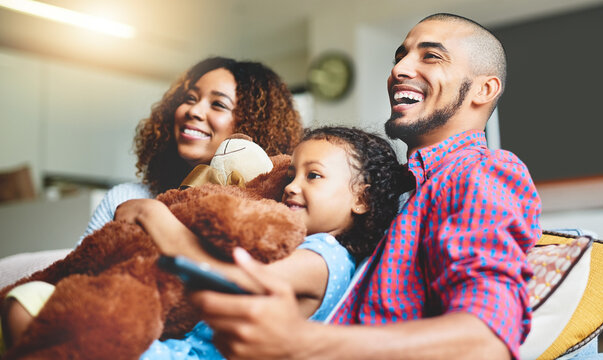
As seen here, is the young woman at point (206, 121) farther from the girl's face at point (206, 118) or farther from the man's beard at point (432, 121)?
the man's beard at point (432, 121)

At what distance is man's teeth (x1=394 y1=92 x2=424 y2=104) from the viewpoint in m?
1.04

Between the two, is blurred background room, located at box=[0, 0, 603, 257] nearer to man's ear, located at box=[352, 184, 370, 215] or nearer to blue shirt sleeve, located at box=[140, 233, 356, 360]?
man's ear, located at box=[352, 184, 370, 215]

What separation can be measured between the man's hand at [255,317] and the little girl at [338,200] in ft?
0.88

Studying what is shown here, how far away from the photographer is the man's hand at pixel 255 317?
543 millimetres

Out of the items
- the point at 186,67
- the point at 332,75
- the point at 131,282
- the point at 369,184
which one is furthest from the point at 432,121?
the point at 186,67

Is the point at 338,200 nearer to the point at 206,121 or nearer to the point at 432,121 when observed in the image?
the point at 432,121

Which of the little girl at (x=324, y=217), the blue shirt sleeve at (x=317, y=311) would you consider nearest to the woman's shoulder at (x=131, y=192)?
the little girl at (x=324, y=217)

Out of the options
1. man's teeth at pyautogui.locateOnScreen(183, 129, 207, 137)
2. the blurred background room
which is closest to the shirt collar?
man's teeth at pyautogui.locateOnScreen(183, 129, 207, 137)

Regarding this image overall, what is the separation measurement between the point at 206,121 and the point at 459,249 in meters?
0.71

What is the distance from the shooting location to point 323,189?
3.19ft

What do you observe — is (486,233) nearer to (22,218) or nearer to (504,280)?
(504,280)

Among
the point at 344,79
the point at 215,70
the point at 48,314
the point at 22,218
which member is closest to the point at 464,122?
the point at 215,70

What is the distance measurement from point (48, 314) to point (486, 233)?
1.77ft

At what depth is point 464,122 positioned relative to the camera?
1.06 metres
